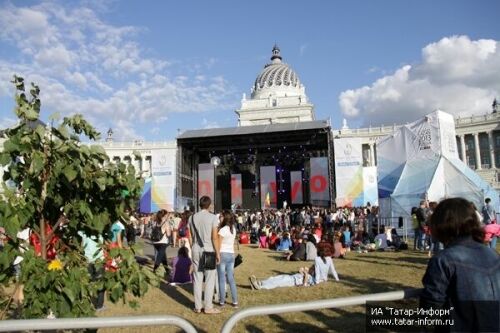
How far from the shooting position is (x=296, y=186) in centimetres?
3422

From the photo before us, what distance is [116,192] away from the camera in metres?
2.69

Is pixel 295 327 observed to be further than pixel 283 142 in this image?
No

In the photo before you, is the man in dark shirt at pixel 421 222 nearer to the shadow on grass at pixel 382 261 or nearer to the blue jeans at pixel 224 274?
the shadow on grass at pixel 382 261

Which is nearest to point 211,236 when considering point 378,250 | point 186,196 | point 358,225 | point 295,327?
point 295,327

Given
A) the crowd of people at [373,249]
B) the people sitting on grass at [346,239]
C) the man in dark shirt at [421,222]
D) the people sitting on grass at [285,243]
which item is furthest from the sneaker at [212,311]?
the people sitting on grass at [285,243]

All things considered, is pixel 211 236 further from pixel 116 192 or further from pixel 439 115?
pixel 439 115

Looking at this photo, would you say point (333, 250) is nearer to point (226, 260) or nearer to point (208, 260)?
point (226, 260)

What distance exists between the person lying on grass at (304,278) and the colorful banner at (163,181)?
23.8 metres

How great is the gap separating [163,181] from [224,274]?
26148mm

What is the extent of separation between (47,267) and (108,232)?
482 mm

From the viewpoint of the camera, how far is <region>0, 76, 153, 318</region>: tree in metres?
2.38

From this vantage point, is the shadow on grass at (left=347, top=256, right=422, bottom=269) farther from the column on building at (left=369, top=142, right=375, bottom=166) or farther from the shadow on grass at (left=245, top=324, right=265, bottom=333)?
the column on building at (left=369, top=142, right=375, bottom=166)

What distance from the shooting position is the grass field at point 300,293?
18.8 feet

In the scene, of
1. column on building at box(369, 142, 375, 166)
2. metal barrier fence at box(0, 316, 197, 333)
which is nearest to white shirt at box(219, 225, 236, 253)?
Answer: metal barrier fence at box(0, 316, 197, 333)
